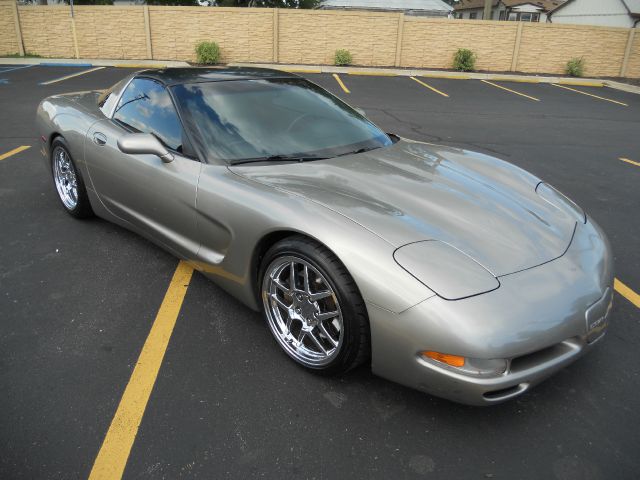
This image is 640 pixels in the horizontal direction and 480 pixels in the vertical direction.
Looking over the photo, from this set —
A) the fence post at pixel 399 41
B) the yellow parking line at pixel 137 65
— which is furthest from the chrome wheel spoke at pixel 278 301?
the fence post at pixel 399 41

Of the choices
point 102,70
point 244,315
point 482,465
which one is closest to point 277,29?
point 102,70

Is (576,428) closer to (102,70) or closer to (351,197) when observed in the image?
(351,197)

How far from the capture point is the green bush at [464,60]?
18688 millimetres

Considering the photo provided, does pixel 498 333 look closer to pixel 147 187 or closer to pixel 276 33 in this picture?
pixel 147 187

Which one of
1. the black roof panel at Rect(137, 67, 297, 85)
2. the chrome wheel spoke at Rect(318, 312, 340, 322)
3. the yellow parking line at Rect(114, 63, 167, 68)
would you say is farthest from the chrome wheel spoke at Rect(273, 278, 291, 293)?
the yellow parking line at Rect(114, 63, 167, 68)

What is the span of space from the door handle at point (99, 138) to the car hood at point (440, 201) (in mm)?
1392

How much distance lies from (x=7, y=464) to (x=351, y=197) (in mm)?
→ 1873

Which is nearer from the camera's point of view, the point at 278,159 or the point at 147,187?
the point at 278,159

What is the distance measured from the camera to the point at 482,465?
202 centimetres

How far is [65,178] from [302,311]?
2.96m

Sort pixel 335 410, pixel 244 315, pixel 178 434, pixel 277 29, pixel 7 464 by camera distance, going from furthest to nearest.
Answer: pixel 277 29 → pixel 244 315 → pixel 335 410 → pixel 178 434 → pixel 7 464

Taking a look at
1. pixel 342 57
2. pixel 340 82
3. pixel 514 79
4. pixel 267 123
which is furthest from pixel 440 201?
pixel 342 57

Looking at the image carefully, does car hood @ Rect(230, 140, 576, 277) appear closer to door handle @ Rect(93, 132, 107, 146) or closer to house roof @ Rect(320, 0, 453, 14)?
door handle @ Rect(93, 132, 107, 146)

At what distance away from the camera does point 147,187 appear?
3.19 meters
